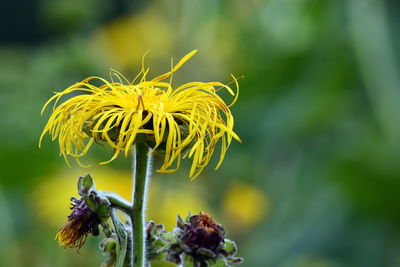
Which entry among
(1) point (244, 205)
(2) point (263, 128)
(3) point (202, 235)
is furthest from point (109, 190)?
(3) point (202, 235)

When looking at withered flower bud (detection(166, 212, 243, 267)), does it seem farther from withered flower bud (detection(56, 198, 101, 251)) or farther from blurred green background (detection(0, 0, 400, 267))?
blurred green background (detection(0, 0, 400, 267))

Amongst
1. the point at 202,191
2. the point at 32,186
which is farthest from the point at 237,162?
the point at 32,186

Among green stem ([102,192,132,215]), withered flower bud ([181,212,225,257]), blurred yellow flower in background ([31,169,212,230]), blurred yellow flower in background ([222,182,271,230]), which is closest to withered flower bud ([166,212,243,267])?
withered flower bud ([181,212,225,257])

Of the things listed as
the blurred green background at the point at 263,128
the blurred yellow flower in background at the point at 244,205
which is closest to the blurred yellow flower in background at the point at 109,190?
the blurred green background at the point at 263,128

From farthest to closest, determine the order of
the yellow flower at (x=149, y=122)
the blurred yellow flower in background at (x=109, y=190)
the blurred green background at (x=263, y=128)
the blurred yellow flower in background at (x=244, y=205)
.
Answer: the blurred yellow flower in background at (x=244, y=205)
the blurred green background at (x=263, y=128)
the blurred yellow flower in background at (x=109, y=190)
the yellow flower at (x=149, y=122)

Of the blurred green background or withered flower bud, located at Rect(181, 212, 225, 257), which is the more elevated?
the blurred green background

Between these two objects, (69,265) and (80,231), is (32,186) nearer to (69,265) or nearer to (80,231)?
(69,265)

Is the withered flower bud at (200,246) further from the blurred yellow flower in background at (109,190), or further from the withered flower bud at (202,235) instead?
the blurred yellow flower in background at (109,190)
